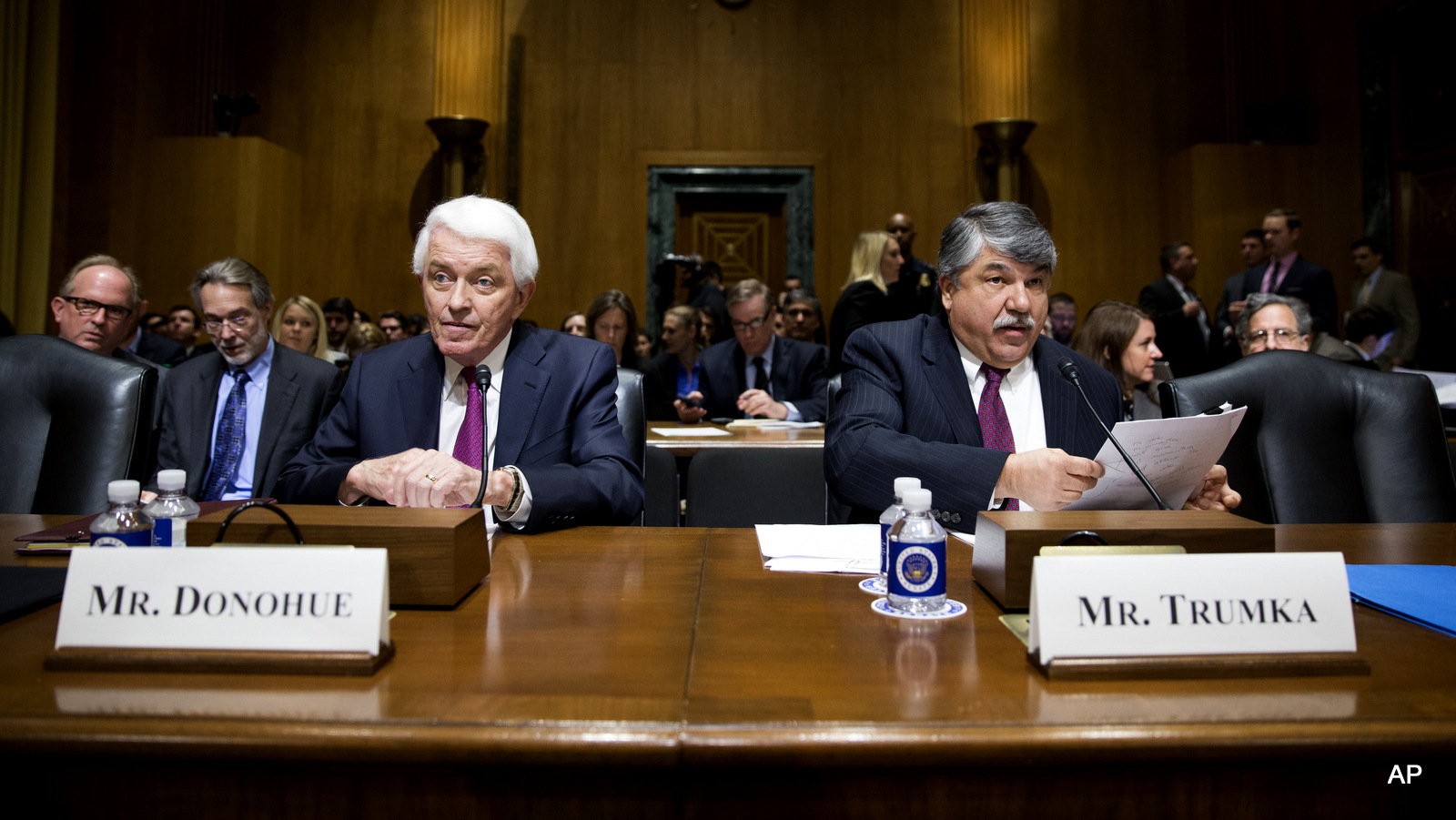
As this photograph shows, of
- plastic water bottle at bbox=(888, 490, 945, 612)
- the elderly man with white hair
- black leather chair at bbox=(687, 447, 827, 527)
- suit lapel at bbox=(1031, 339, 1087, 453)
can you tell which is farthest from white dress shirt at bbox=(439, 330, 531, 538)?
black leather chair at bbox=(687, 447, 827, 527)

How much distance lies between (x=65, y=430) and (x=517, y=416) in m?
0.84

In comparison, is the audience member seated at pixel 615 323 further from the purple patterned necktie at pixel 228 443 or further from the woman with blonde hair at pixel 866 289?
the purple patterned necktie at pixel 228 443

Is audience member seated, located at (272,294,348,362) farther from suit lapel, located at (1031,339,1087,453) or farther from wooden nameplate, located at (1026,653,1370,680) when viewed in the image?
wooden nameplate, located at (1026,653,1370,680)

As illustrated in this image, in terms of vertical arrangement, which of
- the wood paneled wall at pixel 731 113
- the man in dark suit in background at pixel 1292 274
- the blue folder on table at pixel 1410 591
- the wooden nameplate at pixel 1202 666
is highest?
the wood paneled wall at pixel 731 113

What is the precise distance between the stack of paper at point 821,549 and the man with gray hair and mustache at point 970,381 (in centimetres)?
22

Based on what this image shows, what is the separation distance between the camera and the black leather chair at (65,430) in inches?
67.4

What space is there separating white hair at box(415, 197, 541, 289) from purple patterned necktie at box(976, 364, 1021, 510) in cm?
91

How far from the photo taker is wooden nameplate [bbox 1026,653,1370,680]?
81 cm

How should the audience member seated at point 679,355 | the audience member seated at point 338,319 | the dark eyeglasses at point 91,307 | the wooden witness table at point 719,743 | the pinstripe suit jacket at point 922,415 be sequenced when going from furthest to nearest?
the audience member seated at point 338,319
the audience member seated at point 679,355
the dark eyeglasses at point 91,307
the pinstripe suit jacket at point 922,415
the wooden witness table at point 719,743

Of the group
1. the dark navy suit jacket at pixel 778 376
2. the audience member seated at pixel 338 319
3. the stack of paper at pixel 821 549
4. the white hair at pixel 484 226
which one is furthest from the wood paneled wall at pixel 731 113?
the stack of paper at pixel 821 549

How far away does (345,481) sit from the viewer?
1.48 meters

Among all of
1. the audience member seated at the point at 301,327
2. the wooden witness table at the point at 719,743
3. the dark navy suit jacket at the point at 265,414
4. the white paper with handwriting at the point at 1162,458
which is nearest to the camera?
the wooden witness table at the point at 719,743

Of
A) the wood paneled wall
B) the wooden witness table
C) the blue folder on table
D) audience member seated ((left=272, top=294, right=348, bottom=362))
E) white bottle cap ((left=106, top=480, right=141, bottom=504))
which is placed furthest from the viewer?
the wood paneled wall

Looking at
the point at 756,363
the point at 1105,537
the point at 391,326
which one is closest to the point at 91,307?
the point at 756,363
